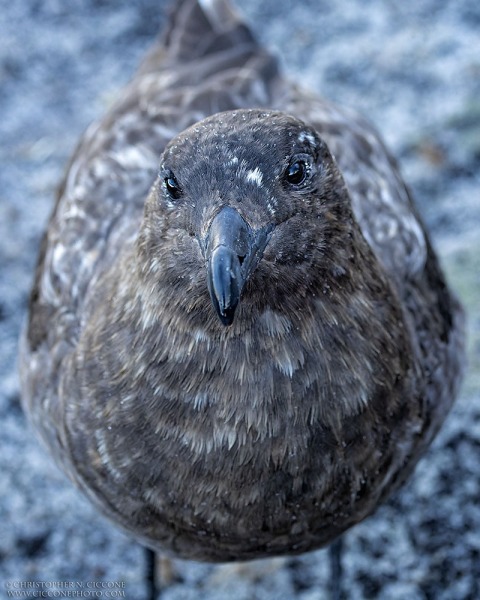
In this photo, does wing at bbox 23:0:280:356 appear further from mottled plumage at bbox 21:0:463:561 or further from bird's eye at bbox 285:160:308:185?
bird's eye at bbox 285:160:308:185

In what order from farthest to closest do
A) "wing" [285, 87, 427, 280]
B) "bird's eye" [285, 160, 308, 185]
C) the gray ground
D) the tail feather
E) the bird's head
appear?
the tail feather
the gray ground
"wing" [285, 87, 427, 280]
"bird's eye" [285, 160, 308, 185]
the bird's head

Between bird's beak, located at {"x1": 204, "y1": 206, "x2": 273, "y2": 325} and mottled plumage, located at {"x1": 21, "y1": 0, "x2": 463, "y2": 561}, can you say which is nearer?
bird's beak, located at {"x1": 204, "y1": 206, "x2": 273, "y2": 325}

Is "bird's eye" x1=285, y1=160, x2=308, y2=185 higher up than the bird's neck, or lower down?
higher up

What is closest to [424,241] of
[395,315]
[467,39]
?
[395,315]

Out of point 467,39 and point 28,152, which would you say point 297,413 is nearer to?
point 28,152

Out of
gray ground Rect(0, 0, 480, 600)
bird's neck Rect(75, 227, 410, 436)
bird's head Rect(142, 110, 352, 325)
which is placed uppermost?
bird's head Rect(142, 110, 352, 325)

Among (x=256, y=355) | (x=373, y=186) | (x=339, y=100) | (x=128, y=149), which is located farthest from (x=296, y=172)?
(x=339, y=100)

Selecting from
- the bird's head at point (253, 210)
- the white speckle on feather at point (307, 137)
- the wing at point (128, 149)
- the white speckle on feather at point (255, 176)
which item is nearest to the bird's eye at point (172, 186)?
the bird's head at point (253, 210)

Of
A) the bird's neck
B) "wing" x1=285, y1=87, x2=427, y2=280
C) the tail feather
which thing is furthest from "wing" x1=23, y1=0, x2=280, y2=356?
the bird's neck
